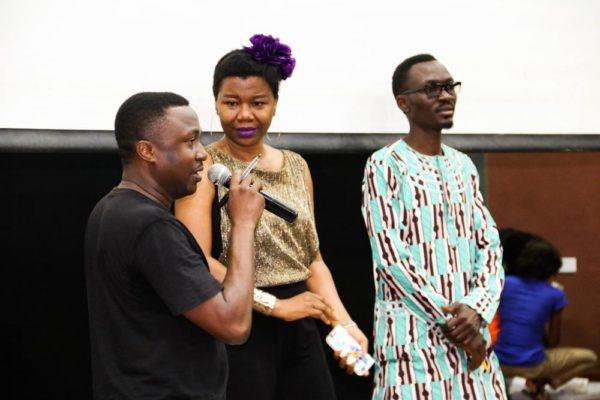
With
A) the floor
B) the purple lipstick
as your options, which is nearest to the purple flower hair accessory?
the purple lipstick

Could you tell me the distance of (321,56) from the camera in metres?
3.49

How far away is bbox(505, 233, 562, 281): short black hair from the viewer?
13.6 feet

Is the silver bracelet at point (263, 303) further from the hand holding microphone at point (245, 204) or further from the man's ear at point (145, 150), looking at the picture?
the man's ear at point (145, 150)

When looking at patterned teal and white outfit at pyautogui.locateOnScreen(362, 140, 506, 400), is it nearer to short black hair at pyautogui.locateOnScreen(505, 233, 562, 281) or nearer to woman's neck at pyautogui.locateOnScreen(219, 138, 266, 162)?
woman's neck at pyautogui.locateOnScreen(219, 138, 266, 162)

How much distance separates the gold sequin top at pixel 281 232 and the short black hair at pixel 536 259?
1.56 meters

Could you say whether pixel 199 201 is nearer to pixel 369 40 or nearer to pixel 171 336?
pixel 171 336

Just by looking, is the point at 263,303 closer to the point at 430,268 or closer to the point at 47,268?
the point at 430,268

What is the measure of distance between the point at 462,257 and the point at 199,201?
3.07ft

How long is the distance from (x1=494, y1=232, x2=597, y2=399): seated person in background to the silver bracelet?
6.27 ft

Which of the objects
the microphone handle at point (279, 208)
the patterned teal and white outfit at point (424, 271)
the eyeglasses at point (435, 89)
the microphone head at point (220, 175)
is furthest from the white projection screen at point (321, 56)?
the microphone handle at point (279, 208)

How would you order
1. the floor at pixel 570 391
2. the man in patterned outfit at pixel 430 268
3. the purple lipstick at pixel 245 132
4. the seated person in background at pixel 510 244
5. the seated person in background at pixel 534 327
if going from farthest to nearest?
the floor at pixel 570 391 → the seated person in background at pixel 534 327 → the seated person in background at pixel 510 244 → the man in patterned outfit at pixel 430 268 → the purple lipstick at pixel 245 132

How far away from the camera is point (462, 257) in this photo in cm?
309

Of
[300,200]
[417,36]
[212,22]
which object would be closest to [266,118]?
[300,200]

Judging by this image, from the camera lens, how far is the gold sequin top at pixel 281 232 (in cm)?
276
